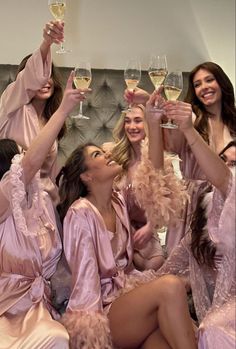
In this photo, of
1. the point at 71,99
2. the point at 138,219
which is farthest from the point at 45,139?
the point at 138,219

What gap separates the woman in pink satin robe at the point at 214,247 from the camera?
59.3 inches

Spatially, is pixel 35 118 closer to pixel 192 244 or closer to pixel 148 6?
pixel 192 244

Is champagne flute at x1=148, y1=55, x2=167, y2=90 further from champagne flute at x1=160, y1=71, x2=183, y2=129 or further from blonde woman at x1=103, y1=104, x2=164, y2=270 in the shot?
blonde woman at x1=103, y1=104, x2=164, y2=270

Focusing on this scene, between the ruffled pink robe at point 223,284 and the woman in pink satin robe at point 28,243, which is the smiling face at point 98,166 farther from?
the ruffled pink robe at point 223,284

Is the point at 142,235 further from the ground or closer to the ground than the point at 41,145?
closer to the ground

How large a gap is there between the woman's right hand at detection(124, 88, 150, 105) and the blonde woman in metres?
0.05

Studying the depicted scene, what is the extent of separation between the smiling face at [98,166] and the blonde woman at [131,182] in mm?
123

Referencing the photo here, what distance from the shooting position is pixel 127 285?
6.01 ft

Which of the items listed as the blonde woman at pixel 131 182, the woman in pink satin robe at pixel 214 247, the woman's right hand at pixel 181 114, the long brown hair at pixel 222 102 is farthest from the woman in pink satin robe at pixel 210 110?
the woman's right hand at pixel 181 114

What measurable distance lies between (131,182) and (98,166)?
0.67 feet

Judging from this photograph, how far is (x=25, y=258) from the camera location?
1.76m

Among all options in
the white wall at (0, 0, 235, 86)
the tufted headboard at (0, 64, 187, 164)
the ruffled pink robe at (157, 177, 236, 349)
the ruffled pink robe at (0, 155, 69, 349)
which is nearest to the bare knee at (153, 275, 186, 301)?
the ruffled pink robe at (157, 177, 236, 349)

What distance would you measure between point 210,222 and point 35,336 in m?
0.57

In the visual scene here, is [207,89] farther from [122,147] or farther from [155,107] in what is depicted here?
[155,107]
